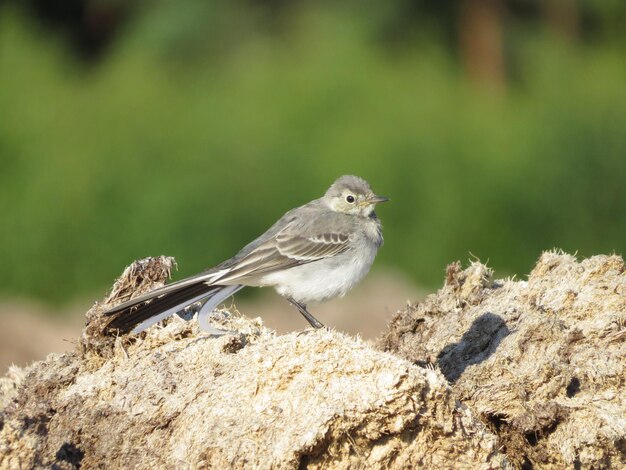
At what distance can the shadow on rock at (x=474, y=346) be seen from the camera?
7543 mm

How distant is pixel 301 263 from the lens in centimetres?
824

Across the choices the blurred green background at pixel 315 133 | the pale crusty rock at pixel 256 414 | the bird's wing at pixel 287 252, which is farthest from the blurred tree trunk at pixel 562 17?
the pale crusty rock at pixel 256 414

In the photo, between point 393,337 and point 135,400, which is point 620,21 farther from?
point 135,400

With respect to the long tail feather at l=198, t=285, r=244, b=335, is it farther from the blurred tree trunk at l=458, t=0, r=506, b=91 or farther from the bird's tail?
the blurred tree trunk at l=458, t=0, r=506, b=91

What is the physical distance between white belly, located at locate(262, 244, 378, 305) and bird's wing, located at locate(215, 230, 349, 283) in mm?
53

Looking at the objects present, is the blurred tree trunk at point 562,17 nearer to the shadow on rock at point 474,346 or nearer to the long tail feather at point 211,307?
the shadow on rock at point 474,346

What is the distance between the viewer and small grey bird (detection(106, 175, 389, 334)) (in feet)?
23.8

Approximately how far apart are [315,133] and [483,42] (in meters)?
4.11

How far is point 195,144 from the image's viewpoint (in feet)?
61.1

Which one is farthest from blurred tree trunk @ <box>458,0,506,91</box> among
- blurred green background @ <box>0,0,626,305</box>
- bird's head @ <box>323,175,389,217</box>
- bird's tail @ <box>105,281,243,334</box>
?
bird's tail @ <box>105,281,243,334</box>

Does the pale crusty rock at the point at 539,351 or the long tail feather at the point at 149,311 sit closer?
the pale crusty rock at the point at 539,351

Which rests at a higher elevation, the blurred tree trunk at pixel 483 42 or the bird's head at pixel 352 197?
the blurred tree trunk at pixel 483 42

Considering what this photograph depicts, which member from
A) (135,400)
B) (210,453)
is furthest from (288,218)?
(210,453)

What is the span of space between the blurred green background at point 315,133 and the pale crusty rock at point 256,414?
937cm
